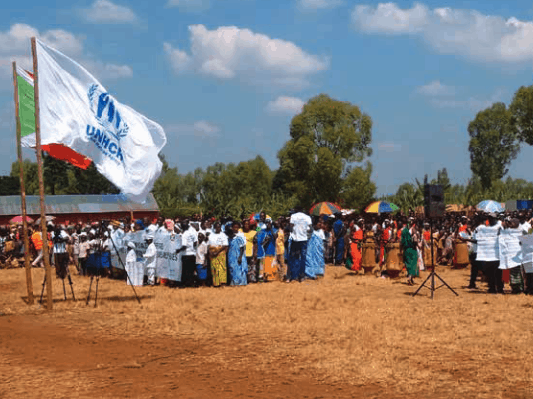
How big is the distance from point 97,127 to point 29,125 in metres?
2.20

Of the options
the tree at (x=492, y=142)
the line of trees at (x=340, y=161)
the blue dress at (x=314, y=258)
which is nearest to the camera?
the blue dress at (x=314, y=258)

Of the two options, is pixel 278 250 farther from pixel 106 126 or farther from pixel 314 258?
pixel 106 126

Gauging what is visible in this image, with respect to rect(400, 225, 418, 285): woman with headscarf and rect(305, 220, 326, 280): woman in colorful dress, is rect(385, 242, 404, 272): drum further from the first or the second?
rect(305, 220, 326, 280): woman in colorful dress

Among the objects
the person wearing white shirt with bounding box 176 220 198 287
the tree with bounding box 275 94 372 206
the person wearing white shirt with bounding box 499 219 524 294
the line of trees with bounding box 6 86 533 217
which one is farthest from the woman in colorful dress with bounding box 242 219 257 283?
the tree with bounding box 275 94 372 206

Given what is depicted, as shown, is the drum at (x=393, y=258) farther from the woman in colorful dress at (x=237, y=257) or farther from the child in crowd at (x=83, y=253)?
the child in crowd at (x=83, y=253)

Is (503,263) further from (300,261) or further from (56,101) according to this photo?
(56,101)

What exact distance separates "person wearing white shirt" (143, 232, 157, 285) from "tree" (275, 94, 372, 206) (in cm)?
3681

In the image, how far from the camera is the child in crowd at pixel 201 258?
1852 centimetres

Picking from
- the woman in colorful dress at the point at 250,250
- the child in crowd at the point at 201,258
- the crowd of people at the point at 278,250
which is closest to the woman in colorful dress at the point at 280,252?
the crowd of people at the point at 278,250

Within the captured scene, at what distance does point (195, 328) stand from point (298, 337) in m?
2.04

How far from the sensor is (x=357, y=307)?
14.1 meters

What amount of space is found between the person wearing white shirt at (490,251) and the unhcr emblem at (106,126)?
326 inches

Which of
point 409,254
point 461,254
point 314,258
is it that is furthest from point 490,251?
point 461,254

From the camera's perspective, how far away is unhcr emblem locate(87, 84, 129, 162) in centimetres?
1340
